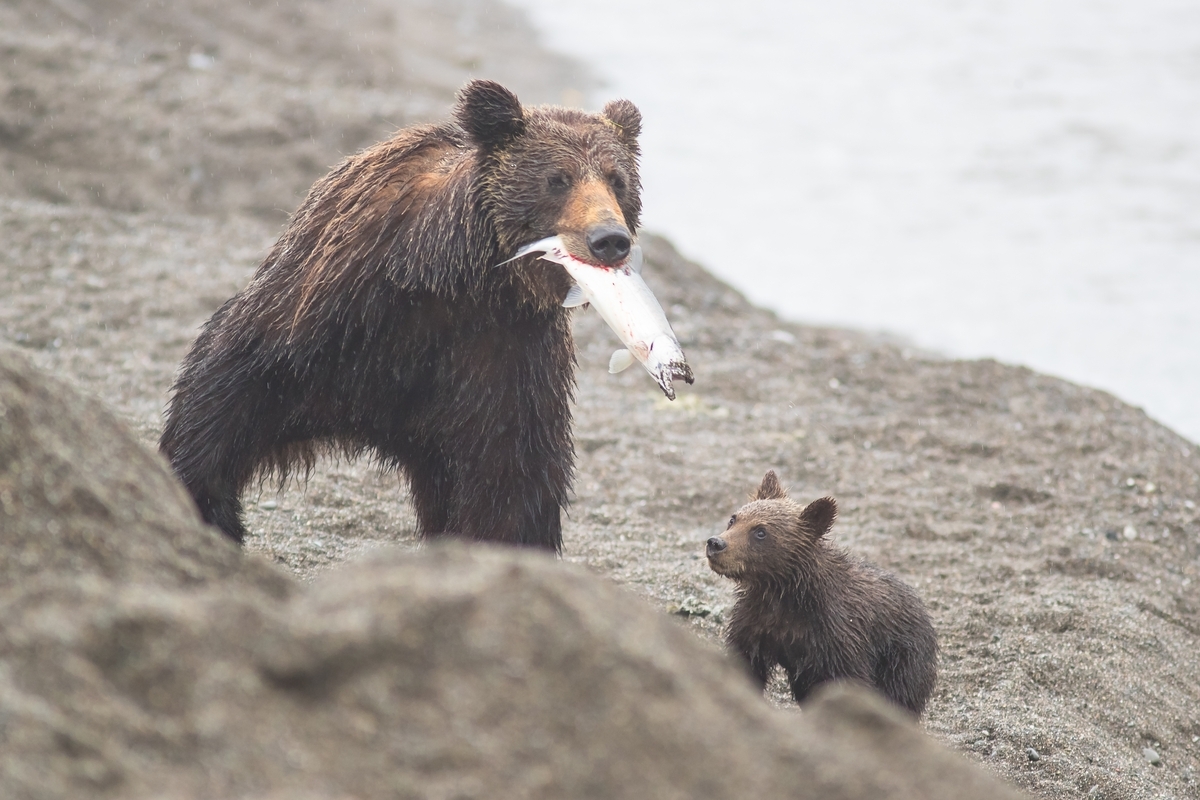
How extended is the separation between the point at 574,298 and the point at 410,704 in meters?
2.25

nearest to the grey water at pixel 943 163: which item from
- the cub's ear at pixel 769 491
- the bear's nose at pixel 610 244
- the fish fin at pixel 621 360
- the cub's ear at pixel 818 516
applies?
the cub's ear at pixel 769 491

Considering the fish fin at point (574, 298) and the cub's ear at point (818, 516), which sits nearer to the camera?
the fish fin at point (574, 298)

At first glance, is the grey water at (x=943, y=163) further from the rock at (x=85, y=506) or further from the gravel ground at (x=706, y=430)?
the rock at (x=85, y=506)

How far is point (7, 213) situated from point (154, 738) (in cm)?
861

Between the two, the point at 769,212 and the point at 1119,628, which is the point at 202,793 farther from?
the point at 769,212

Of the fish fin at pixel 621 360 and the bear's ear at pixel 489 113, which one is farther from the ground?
the bear's ear at pixel 489 113

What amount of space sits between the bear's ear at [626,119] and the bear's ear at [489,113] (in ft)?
1.33

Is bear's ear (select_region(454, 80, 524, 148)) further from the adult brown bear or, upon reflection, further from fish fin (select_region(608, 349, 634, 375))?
fish fin (select_region(608, 349, 634, 375))

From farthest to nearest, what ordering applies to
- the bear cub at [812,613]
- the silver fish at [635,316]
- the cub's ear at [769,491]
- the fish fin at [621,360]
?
the cub's ear at [769,491], the bear cub at [812,613], the fish fin at [621,360], the silver fish at [635,316]

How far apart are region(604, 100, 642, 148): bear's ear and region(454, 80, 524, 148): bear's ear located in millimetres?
405

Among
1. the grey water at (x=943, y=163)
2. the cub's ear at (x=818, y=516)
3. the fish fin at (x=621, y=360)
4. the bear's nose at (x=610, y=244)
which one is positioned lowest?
the cub's ear at (x=818, y=516)

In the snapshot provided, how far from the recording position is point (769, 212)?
16.7m

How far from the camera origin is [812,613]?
15.1 ft

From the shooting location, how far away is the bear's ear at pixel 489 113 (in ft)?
13.4
